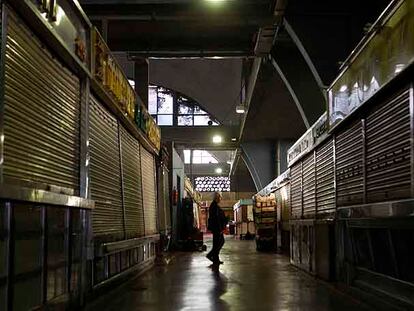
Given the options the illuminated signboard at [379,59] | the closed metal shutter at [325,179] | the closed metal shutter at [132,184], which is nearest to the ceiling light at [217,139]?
the closed metal shutter at [132,184]

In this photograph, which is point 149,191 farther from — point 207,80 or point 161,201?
point 207,80

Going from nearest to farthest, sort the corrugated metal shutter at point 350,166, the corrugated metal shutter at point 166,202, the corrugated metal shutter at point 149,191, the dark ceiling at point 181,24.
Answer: the corrugated metal shutter at point 350,166, the dark ceiling at point 181,24, the corrugated metal shutter at point 149,191, the corrugated metal shutter at point 166,202

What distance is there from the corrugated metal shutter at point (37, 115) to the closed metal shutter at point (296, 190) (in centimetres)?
639

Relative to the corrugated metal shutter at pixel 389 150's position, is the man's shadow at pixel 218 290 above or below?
below

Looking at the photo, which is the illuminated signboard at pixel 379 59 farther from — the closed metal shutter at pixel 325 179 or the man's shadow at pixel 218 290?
the man's shadow at pixel 218 290

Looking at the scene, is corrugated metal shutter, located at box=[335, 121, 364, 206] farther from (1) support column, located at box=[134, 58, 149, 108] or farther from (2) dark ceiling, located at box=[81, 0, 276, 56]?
(1) support column, located at box=[134, 58, 149, 108]

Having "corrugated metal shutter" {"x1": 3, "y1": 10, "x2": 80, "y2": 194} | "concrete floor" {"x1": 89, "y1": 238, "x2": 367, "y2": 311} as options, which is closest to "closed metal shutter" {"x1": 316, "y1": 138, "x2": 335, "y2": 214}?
"concrete floor" {"x1": 89, "y1": 238, "x2": 367, "y2": 311}

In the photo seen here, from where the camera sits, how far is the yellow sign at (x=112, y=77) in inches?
285

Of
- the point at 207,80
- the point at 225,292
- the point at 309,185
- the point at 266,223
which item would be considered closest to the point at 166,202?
the point at 266,223

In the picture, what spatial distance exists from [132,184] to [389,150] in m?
5.59

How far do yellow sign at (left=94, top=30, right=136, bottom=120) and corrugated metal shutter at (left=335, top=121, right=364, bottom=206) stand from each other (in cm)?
331

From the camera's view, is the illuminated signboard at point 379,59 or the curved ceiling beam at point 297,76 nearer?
the illuminated signboard at point 379,59

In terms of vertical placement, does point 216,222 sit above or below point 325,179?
below

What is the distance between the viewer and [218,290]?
785 cm
